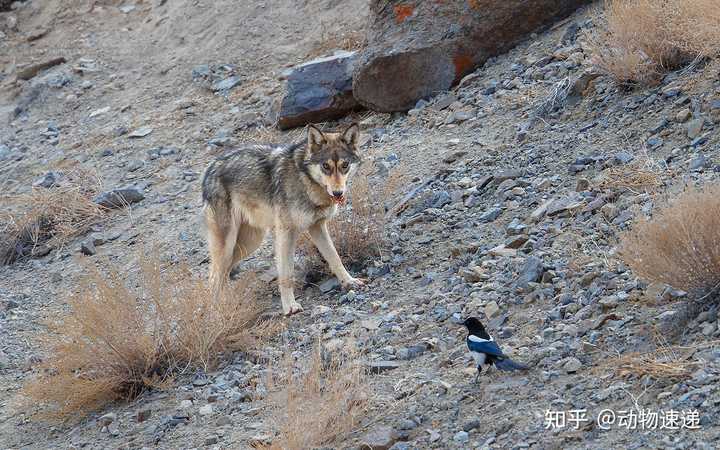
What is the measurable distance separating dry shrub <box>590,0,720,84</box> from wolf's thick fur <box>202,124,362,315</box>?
2712mm

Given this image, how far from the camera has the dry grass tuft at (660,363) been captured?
557 centimetres

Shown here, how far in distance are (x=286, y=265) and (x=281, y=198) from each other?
1.79ft

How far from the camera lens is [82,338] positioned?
772 cm

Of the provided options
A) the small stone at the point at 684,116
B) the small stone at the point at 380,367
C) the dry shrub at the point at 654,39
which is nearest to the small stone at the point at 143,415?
the small stone at the point at 380,367

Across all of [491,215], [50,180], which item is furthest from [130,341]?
[50,180]

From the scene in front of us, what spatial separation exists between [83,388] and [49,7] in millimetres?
11596

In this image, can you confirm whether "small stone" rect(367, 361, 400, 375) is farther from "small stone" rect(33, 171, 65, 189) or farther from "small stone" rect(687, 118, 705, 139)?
"small stone" rect(33, 171, 65, 189)

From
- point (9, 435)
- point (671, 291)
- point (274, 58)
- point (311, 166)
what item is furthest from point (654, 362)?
point (274, 58)

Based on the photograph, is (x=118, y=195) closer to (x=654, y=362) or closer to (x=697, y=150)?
(x=697, y=150)

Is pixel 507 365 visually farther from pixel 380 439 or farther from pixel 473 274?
pixel 473 274

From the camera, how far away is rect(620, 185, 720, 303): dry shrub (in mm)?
5953

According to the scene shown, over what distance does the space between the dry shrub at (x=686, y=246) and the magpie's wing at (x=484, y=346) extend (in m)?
0.94

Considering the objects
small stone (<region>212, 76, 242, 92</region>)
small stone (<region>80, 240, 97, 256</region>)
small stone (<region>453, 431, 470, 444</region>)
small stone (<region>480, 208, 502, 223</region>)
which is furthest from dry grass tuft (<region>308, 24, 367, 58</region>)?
small stone (<region>453, 431, 470, 444</region>)

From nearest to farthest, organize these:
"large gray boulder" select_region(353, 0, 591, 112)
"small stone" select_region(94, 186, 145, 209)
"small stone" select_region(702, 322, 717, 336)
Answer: "small stone" select_region(702, 322, 717, 336)
"large gray boulder" select_region(353, 0, 591, 112)
"small stone" select_region(94, 186, 145, 209)
